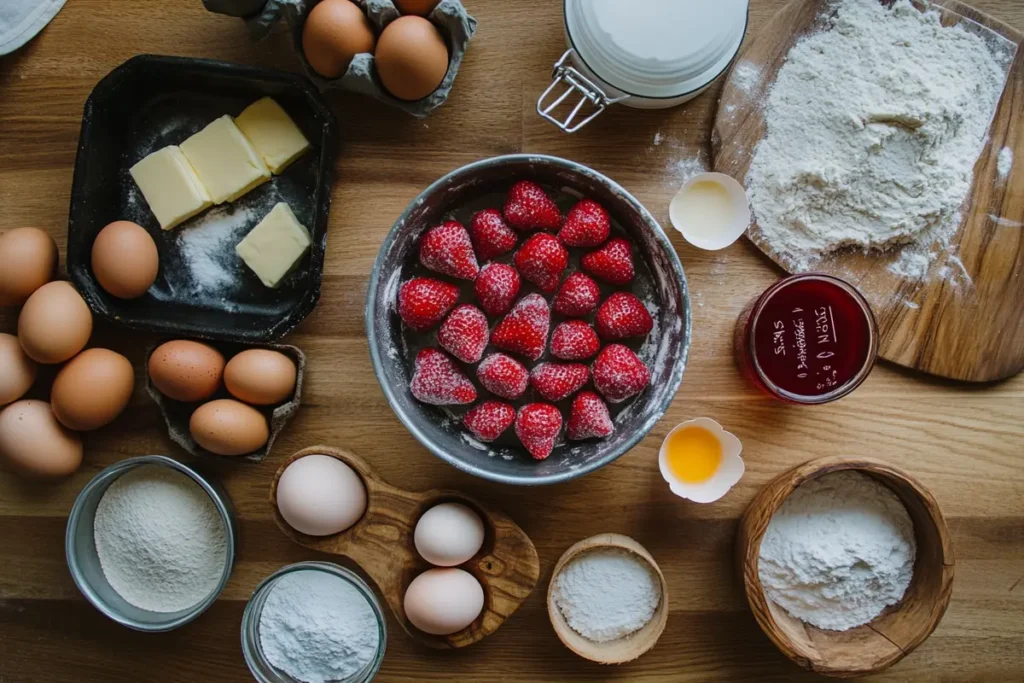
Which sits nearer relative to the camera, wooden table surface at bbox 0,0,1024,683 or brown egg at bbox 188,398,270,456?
brown egg at bbox 188,398,270,456

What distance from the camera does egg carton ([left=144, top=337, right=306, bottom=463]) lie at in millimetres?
1259

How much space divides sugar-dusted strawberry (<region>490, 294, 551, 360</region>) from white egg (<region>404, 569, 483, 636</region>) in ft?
1.32

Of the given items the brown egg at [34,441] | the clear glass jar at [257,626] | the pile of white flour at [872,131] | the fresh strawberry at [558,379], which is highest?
the pile of white flour at [872,131]

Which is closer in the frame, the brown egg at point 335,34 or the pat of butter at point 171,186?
the brown egg at point 335,34

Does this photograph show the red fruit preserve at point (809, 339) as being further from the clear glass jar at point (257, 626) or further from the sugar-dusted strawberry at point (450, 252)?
the clear glass jar at point (257, 626)

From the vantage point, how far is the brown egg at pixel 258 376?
121cm

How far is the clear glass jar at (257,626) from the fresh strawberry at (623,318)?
0.61 m

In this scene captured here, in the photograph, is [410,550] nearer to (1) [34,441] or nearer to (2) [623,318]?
(2) [623,318]

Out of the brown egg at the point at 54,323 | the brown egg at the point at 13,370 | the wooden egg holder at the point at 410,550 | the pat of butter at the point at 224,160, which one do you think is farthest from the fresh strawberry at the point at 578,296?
the brown egg at the point at 13,370

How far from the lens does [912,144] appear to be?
1219 millimetres

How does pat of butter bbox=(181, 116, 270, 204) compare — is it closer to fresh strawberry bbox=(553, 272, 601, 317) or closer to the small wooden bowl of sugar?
fresh strawberry bbox=(553, 272, 601, 317)

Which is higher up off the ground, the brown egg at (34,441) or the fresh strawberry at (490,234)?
the fresh strawberry at (490,234)

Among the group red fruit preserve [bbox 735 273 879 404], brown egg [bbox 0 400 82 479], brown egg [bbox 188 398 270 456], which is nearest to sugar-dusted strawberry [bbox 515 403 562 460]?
red fruit preserve [bbox 735 273 879 404]

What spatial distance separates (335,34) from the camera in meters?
1.15
